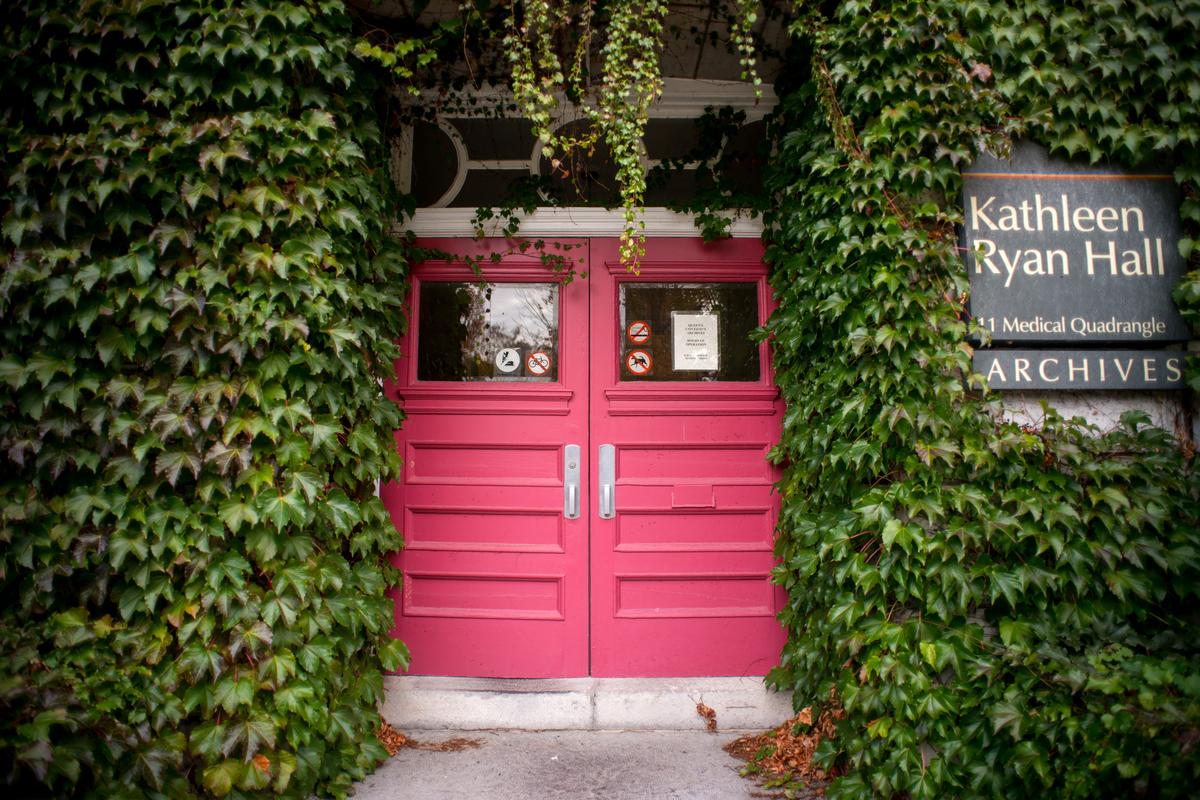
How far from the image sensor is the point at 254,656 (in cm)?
259

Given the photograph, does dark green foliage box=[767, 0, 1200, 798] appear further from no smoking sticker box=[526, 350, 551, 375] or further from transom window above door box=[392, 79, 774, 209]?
no smoking sticker box=[526, 350, 551, 375]

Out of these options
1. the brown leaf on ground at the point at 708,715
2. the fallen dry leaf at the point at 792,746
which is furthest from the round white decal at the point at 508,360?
the fallen dry leaf at the point at 792,746

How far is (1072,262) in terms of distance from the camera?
289cm

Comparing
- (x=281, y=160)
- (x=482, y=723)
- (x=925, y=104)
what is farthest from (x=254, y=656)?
(x=925, y=104)

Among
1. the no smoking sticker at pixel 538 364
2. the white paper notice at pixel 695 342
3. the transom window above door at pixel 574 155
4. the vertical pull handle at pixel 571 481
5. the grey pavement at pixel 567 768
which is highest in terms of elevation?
the transom window above door at pixel 574 155

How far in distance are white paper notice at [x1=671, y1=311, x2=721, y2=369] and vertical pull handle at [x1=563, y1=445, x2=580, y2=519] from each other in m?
0.75

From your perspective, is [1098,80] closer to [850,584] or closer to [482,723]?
[850,584]

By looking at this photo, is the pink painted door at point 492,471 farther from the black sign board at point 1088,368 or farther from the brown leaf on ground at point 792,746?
the black sign board at point 1088,368

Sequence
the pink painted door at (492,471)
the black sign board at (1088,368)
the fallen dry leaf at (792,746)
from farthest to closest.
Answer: the pink painted door at (492,471) < the fallen dry leaf at (792,746) < the black sign board at (1088,368)

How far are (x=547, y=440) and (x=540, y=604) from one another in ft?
2.88

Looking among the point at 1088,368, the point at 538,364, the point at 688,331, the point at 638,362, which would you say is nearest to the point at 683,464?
the point at 638,362

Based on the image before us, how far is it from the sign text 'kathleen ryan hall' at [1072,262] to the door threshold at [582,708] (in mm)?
2024

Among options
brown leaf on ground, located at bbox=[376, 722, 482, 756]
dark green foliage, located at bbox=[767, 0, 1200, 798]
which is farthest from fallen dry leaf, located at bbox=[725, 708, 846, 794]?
brown leaf on ground, located at bbox=[376, 722, 482, 756]

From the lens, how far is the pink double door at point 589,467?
358cm
